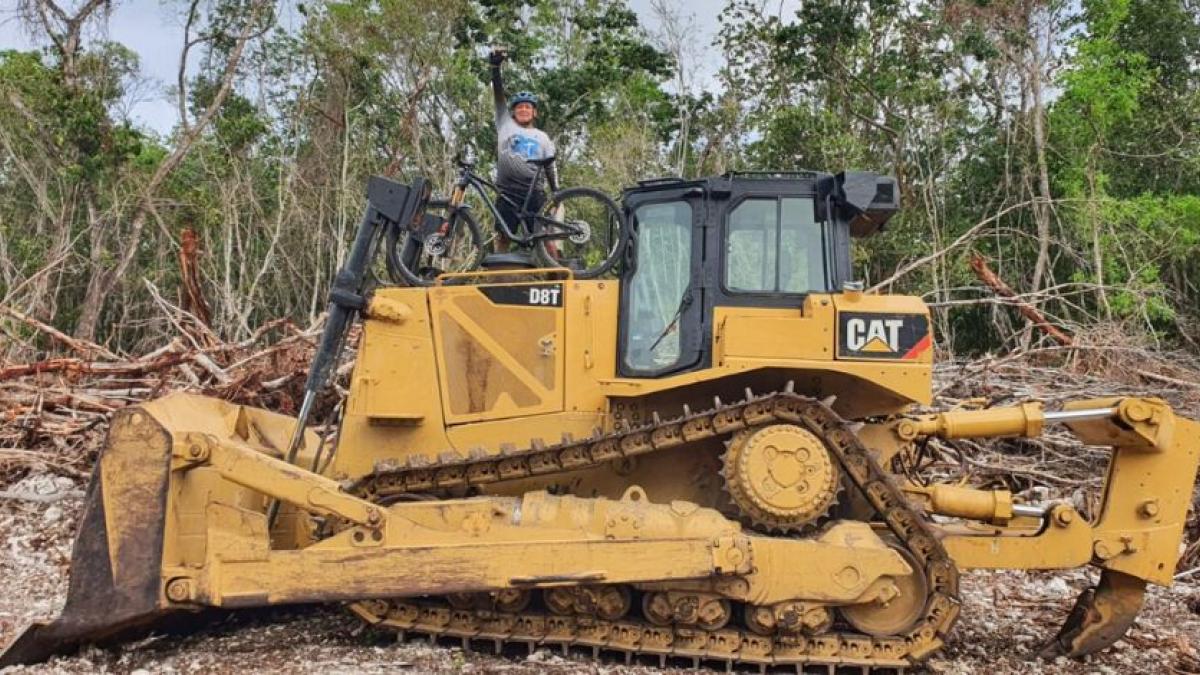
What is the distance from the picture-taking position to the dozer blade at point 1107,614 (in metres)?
5.94

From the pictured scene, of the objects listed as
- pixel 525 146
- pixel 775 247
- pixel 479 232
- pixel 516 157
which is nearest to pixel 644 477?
pixel 775 247

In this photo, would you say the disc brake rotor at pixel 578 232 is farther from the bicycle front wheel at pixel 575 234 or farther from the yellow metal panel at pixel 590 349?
the yellow metal panel at pixel 590 349

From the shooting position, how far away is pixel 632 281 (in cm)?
630

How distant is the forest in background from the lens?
59.8 ft

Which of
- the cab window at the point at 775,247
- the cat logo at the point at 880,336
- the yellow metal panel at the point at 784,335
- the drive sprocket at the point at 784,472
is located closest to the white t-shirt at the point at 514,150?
the cab window at the point at 775,247

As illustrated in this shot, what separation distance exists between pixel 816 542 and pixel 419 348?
2616 millimetres

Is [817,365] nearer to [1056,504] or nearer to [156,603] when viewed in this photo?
[1056,504]

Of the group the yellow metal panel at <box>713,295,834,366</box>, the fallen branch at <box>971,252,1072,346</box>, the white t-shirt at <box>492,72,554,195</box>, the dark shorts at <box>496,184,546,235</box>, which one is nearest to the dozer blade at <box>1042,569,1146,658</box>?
the yellow metal panel at <box>713,295,834,366</box>

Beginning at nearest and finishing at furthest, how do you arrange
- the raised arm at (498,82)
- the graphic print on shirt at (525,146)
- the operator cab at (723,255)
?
the operator cab at (723,255), the raised arm at (498,82), the graphic print on shirt at (525,146)

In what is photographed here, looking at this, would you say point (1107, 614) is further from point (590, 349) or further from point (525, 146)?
point (525, 146)

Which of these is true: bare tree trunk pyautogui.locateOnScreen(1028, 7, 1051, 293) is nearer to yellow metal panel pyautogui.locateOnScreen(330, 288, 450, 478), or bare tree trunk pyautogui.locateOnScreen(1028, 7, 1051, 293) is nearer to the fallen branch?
the fallen branch

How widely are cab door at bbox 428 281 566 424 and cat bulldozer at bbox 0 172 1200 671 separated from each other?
1 cm

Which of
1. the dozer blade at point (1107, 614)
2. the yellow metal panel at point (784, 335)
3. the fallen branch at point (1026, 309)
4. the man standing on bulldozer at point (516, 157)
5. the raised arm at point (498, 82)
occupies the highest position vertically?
the raised arm at point (498, 82)

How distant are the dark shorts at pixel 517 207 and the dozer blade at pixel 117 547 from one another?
2.72 meters
